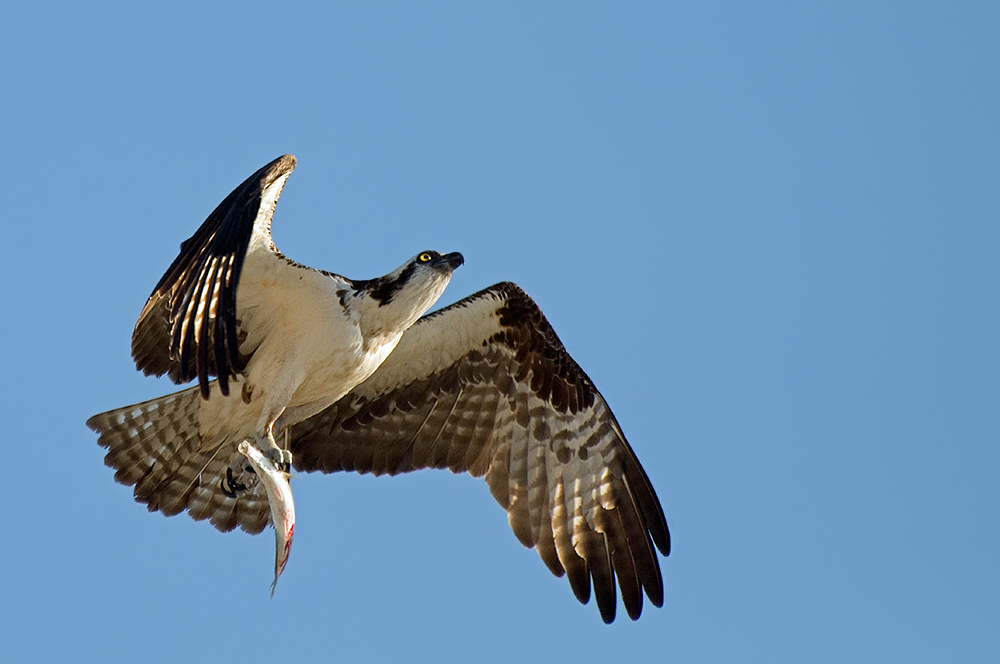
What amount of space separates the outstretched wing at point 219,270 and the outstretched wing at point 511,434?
187 cm

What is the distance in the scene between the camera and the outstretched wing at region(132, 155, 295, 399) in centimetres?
793

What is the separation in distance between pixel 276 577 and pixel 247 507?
104 inches

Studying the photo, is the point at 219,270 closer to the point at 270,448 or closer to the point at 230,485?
the point at 270,448

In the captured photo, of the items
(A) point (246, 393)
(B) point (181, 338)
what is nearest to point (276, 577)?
(B) point (181, 338)

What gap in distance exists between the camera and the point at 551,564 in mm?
10555

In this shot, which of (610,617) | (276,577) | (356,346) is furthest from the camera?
(610,617)

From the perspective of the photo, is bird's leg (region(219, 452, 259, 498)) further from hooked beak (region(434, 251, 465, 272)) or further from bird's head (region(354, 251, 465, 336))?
hooked beak (region(434, 251, 465, 272))

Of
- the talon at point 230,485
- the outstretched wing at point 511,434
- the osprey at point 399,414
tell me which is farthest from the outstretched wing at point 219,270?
the outstretched wing at point 511,434

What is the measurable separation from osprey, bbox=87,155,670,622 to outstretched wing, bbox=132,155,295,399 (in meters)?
0.21

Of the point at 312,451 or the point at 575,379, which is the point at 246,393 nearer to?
the point at 312,451

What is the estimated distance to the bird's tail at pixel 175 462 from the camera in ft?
33.8

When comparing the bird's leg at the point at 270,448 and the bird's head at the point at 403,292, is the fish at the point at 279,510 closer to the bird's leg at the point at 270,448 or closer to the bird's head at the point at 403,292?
the bird's leg at the point at 270,448

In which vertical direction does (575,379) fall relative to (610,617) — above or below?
above

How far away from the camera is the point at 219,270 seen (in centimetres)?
827
